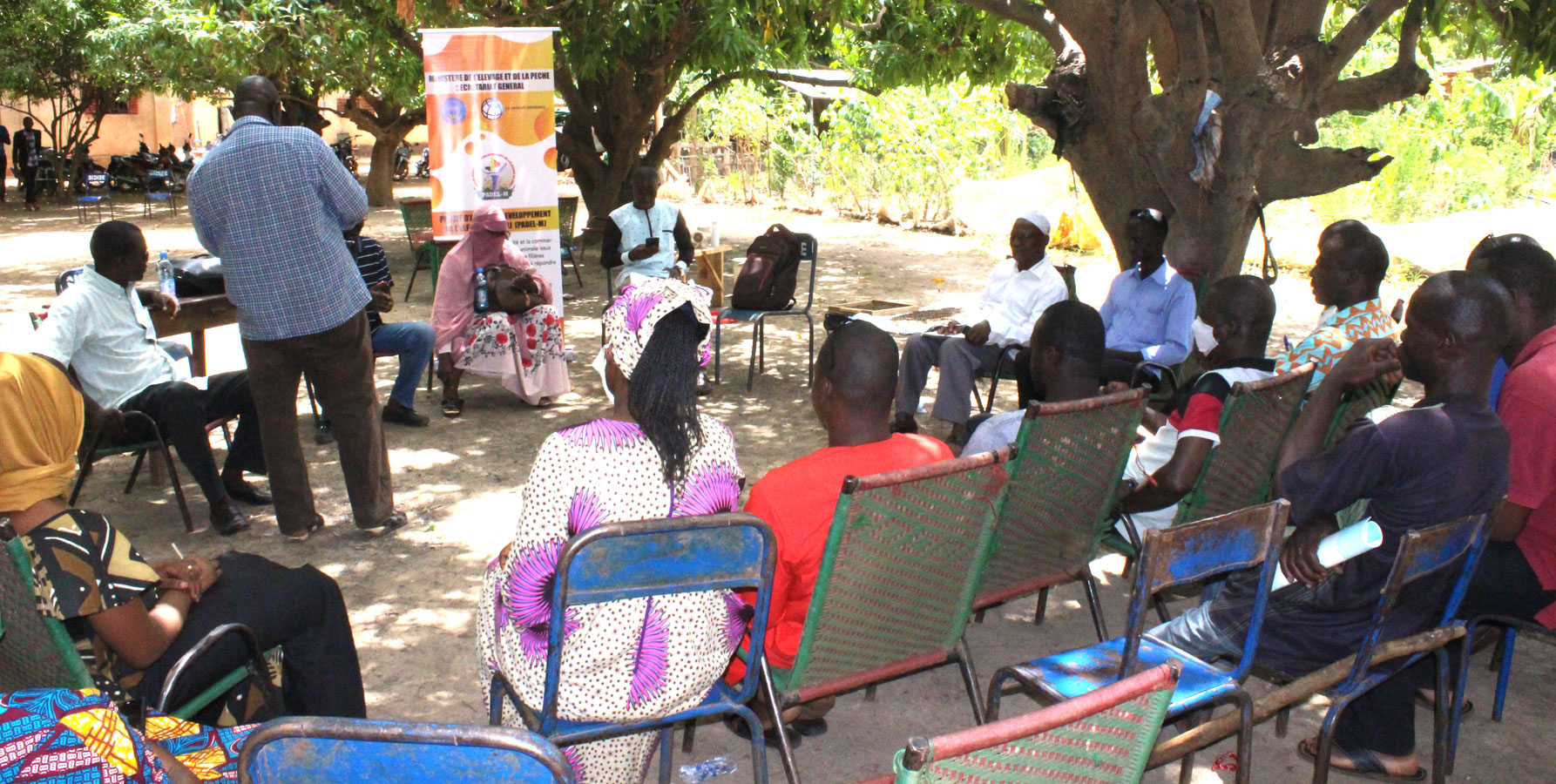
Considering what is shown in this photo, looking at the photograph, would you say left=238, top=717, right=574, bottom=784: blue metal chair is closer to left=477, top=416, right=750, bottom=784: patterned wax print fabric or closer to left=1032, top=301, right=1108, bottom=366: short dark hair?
left=477, top=416, right=750, bottom=784: patterned wax print fabric

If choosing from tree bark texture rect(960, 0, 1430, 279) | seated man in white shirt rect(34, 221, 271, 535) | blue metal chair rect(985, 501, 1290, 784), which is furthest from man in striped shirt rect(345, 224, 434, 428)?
blue metal chair rect(985, 501, 1290, 784)

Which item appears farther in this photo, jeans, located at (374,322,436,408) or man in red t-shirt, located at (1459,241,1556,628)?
jeans, located at (374,322,436,408)

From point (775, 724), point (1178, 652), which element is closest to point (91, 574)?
point (775, 724)

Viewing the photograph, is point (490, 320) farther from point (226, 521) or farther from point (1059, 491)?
point (1059, 491)

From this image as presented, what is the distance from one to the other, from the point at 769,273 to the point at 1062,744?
5.99 meters

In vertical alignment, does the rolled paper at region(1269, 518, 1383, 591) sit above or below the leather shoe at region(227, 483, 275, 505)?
above

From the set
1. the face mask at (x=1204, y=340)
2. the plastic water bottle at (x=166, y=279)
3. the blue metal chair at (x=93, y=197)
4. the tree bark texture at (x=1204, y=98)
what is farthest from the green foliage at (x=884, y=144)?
the plastic water bottle at (x=166, y=279)

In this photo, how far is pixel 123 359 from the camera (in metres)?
4.91

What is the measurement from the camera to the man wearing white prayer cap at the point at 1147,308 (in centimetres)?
569

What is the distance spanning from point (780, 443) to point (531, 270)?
6.43 ft

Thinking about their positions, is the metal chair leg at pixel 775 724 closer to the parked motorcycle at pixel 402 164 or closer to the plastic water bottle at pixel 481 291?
the plastic water bottle at pixel 481 291

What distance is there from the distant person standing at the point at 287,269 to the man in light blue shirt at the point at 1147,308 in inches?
137

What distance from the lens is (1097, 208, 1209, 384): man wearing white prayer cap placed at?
5.69m

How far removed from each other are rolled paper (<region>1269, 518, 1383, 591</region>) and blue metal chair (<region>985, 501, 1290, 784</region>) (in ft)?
0.73
